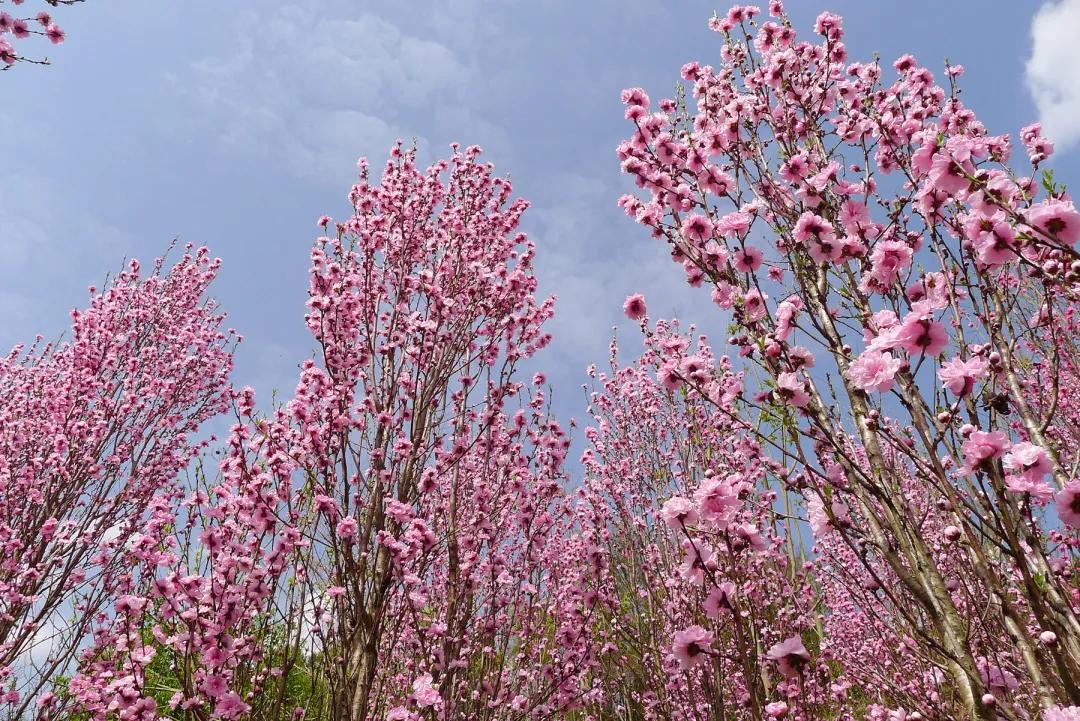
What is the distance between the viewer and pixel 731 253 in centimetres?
325

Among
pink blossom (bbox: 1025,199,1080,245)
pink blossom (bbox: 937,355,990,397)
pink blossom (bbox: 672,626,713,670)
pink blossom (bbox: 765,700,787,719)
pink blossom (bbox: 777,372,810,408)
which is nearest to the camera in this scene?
pink blossom (bbox: 1025,199,1080,245)

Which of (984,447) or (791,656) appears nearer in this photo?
(984,447)

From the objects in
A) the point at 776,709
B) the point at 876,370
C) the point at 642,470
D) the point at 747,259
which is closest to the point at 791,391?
the point at 876,370

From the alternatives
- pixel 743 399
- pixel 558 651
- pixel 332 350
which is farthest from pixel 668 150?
pixel 558 651

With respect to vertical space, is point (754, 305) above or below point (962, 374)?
above

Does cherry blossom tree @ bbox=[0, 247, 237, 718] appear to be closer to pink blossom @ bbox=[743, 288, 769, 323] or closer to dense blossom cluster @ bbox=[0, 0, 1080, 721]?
dense blossom cluster @ bbox=[0, 0, 1080, 721]

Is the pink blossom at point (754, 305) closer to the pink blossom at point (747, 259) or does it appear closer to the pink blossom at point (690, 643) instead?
the pink blossom at point (747, 259)

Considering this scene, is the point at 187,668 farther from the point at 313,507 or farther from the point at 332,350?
the point at 332,350

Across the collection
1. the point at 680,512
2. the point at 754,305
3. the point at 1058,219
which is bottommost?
the point at 680,512

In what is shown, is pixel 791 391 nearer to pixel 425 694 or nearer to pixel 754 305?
pixel 754 305

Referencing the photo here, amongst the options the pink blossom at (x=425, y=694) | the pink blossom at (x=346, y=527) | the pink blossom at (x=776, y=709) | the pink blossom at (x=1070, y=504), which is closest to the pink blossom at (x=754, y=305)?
the pink blossom at (x=1070, y=504)

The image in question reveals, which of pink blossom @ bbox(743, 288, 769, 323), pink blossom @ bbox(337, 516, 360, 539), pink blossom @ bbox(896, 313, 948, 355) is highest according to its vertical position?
pink blossom @ bbox(743, 288, 769, 323)

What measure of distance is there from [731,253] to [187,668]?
3662 millimetres

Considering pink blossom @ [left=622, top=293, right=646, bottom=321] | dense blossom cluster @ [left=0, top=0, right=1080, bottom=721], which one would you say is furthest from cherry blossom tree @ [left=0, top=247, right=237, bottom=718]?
pink blossom @ [left=622, top=293, right=646, bottom=321]
